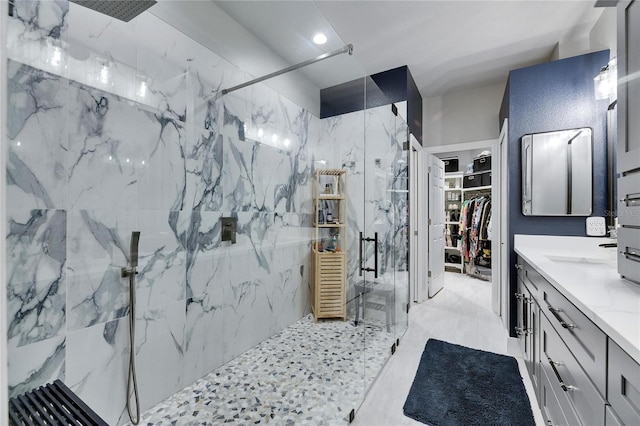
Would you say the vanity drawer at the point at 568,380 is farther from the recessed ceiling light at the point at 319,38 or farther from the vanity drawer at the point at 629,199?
the recessed ceiling light at the point at 319,38

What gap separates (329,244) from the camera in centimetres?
254

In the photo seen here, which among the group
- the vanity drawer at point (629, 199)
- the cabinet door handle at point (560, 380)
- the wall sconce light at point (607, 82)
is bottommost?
the cabinet door handle at point (560, 380)

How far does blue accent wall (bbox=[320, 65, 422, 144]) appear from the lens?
2336mm

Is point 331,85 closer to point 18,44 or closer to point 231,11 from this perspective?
point 231,11

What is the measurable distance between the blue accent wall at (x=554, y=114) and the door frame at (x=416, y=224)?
1.07m

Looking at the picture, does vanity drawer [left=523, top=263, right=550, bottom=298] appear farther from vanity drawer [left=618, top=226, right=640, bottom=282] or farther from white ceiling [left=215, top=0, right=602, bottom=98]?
white ceiling [left=215, top=0, right=602, bottom=98]

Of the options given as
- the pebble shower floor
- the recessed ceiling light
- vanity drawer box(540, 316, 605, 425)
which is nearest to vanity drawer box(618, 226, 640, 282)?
vanity drawer box(540, 316, 605, 425)

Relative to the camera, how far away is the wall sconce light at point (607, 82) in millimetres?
2027

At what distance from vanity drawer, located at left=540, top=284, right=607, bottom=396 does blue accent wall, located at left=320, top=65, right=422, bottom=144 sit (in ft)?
5.97

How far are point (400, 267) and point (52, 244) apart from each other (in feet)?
8.64

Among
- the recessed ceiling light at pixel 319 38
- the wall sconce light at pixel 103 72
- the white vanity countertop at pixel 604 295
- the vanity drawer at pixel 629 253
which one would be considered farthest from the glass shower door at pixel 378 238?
the wall sconce light at pixel 103 72

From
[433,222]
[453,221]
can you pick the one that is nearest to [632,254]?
[433,222]

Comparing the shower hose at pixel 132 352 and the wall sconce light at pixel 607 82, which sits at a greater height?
the wall sconce light at pixel 607 82

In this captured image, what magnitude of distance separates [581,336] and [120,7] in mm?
2391
